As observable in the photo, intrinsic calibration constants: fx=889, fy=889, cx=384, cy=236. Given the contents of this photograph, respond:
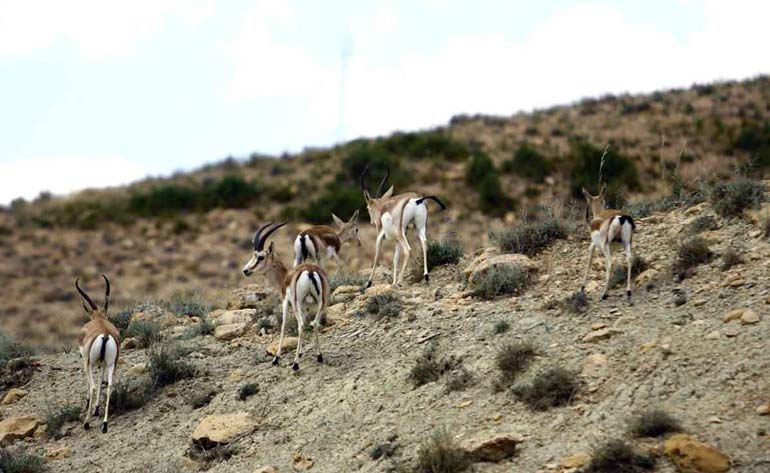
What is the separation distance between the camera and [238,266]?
3156cm

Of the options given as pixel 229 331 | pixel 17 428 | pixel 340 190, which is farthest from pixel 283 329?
pixel 340 190

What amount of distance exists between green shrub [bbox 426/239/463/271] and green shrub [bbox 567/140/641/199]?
58.6 feet

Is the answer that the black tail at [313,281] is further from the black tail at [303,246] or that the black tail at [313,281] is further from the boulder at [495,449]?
the boulder at [495,449]

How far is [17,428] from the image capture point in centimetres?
1305

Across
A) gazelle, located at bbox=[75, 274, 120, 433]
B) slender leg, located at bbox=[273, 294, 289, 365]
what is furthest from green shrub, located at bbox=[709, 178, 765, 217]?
gazelle, located at bbox=[75, 274, 120, 433]

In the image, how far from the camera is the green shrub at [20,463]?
11398 millimetres

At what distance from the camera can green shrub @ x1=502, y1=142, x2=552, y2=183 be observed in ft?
117

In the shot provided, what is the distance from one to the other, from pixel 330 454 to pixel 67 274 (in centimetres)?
2449

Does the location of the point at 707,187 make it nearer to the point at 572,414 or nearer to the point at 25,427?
the point at 572,414

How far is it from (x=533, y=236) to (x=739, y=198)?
10.7 feet

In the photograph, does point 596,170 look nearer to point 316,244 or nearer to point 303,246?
point 316,244

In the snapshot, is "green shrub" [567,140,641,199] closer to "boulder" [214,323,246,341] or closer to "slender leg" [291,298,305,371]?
"boulder" [214,323,246,341]

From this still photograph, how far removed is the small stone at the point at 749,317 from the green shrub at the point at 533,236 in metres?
4.85

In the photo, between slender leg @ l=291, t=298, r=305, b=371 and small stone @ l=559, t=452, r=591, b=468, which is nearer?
small stone @ l=559, t=452, r=591, b=468
